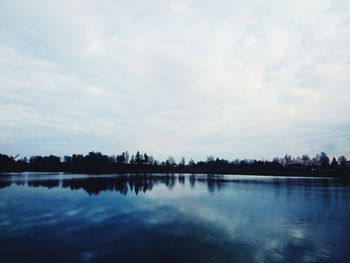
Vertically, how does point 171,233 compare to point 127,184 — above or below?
above

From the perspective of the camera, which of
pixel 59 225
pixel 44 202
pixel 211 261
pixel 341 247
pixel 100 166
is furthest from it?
pixel 100 166

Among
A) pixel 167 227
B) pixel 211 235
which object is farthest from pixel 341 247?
pixel 167 227

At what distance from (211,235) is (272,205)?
1830 cm

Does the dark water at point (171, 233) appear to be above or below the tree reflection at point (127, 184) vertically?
above

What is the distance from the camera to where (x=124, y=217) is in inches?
998

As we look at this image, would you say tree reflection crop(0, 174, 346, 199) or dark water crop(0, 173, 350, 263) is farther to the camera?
tree reflection crop(0, 174, 346, 199)

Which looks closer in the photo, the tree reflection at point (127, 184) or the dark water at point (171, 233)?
the dark water at point (171, 233)

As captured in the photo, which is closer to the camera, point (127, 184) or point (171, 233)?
point (171, 233)

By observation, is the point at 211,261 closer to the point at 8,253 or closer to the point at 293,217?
the point at 8,253

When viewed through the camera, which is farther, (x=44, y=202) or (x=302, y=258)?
(x=44, y=202)

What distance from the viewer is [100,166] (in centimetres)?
17175

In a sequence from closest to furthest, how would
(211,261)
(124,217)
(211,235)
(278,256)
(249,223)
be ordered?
(211,261)
(278,256)
(211,235)
(249,223)
(124,217)

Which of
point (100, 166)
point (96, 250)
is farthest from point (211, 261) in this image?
point (100, 166)

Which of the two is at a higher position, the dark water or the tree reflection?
the dark water
